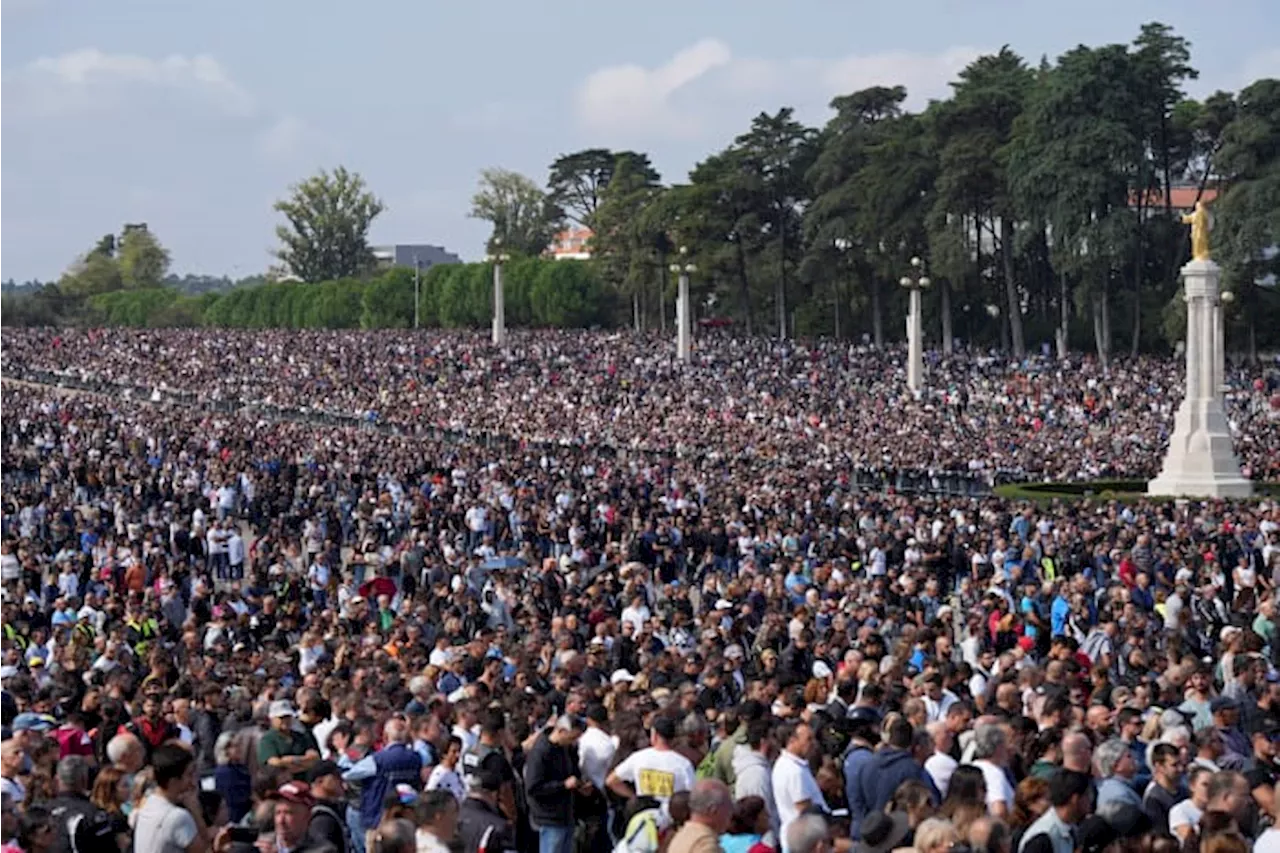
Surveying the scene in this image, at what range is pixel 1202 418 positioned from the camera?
147 ft

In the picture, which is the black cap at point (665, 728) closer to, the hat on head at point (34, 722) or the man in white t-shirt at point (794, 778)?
the man in white t-shirt at point (794, 778)

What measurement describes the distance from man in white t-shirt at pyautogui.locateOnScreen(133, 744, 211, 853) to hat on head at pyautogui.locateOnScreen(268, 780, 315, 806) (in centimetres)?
35

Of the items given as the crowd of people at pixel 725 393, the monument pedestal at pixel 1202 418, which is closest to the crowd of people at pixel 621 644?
the crowd of people at pixel 725 393

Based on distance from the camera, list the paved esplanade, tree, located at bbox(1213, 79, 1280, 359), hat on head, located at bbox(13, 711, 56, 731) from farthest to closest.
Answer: tree, located at bbox(1213, 79, 1280, 359), the paved esplanade, hat on head, located at bbox(13, 711, 56, 731)

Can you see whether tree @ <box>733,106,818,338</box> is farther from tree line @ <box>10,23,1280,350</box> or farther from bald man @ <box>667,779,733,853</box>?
bald man @ <box>667,779,733,853</box>

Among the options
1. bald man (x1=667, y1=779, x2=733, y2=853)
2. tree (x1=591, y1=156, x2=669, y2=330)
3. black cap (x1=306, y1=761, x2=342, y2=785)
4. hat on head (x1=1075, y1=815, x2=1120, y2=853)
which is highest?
tree (x1=591, y1=156, x2=669, y2=330)

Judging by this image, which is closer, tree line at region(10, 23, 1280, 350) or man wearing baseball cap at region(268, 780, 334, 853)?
man wearing baseball cap at region(268, 780, 334, 853)

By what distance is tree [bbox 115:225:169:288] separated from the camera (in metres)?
168

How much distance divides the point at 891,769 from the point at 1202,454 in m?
35.2

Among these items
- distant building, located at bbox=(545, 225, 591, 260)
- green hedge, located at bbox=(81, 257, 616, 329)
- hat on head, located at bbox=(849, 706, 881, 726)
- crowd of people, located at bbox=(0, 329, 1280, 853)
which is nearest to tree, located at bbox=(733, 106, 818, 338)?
green hedge, located at bbox=(81, 257, 616, 329)

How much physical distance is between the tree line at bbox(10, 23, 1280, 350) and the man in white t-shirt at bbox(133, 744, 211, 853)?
5823cm

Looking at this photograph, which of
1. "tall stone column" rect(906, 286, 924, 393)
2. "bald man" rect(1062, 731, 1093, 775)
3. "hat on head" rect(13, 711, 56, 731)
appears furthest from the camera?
"tall stone column" rect(906, 286, 924, 393)

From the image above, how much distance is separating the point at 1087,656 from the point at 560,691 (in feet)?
15.3

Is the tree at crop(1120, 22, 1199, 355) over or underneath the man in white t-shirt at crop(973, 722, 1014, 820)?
over
